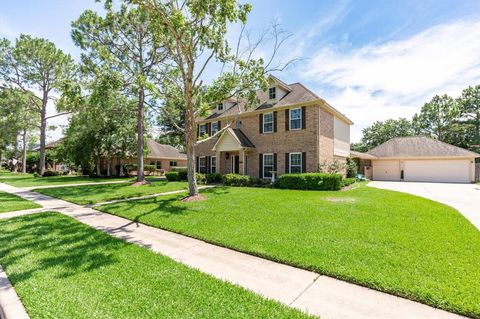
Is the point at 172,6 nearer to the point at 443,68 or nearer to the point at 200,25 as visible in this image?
the point at 200,25

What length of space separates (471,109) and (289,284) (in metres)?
50.9

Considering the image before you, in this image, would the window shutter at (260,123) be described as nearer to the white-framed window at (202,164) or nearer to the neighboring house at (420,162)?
→ the white-framed window at (202,164)

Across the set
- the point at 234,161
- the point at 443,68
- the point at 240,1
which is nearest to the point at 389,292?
the point at 240,1

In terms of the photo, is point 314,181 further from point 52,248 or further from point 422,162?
point 422,162

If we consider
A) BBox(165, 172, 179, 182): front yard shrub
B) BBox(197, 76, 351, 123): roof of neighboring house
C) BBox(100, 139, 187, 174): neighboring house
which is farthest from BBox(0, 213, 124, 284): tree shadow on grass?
BBox(100, 139, 187, 174): neighboring house

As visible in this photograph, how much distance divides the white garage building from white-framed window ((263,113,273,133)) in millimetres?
13752

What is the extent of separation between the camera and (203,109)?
11.3 m

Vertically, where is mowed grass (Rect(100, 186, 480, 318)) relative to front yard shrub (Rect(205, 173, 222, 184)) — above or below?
below

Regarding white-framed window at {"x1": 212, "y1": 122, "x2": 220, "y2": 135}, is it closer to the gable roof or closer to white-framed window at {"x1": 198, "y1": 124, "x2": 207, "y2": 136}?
white-framed window at {"x1": 198, "y1": 124, "x2": 207, "y2": 136}

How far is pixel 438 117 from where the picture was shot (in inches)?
1597

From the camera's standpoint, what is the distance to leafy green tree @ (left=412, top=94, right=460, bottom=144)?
39.3m

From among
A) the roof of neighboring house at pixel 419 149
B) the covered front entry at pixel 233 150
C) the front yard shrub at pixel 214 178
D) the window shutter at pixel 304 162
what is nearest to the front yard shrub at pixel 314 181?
the window shutter at pixel 304 162

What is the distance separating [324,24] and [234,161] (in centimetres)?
1175

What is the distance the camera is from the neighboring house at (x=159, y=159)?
31.1 meters
